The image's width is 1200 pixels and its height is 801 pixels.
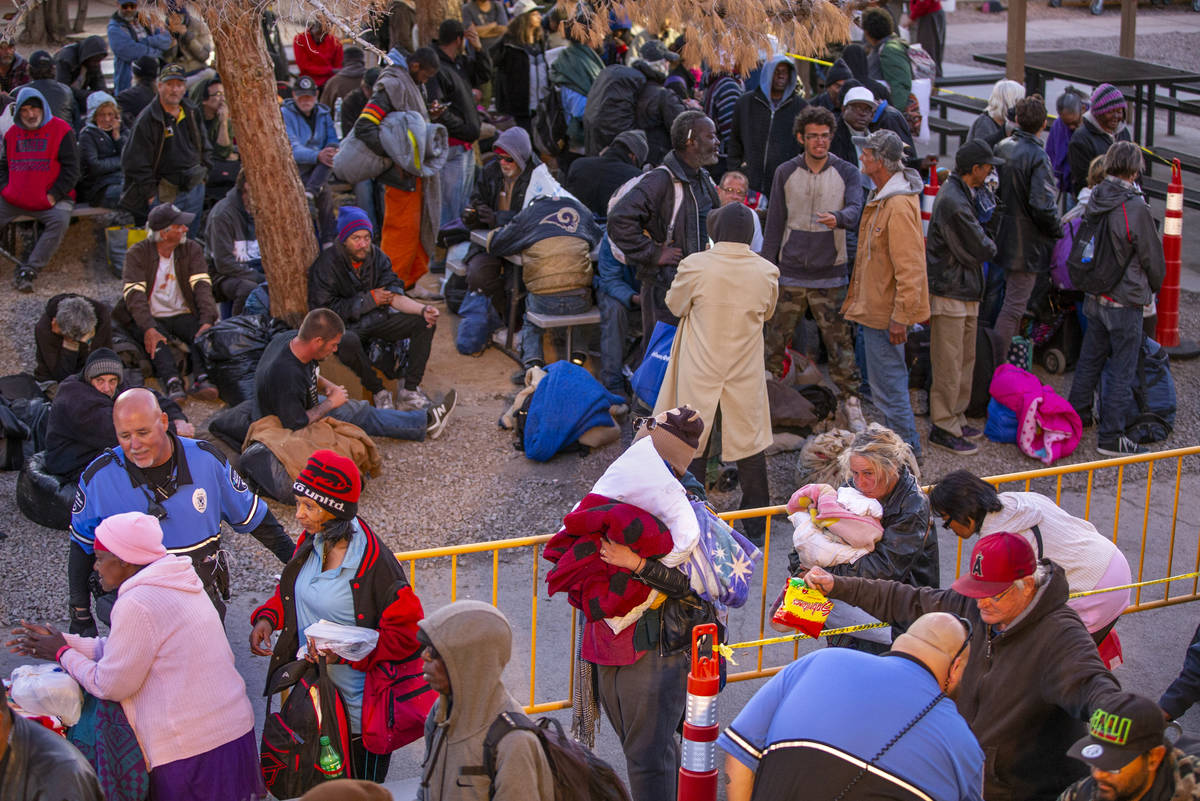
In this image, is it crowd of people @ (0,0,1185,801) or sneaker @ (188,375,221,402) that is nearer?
crowd of people @ (0,0,1185,801)

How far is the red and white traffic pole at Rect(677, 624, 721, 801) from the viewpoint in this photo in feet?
13.1

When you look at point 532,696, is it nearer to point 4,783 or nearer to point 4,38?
point 4,783

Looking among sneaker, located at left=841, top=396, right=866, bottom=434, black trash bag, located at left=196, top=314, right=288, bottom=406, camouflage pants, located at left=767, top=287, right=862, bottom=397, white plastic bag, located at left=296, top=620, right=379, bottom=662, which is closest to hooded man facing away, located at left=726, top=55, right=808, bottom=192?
camouflage pants, located at left=767, top=287, right=862, bottom=397

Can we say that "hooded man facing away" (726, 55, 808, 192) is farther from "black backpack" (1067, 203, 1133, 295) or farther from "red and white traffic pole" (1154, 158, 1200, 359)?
"red and white traffic pole" (1154, 158, 1200, 359)

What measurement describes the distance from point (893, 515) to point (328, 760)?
2374 millimetres

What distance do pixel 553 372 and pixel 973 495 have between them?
12.8 ft

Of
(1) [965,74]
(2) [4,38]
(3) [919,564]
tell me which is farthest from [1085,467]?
(1) [965,74]

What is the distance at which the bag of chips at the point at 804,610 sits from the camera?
5.05 meters

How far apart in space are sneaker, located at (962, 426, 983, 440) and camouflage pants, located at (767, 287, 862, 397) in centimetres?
79

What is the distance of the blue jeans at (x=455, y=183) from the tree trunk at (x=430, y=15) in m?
2.22

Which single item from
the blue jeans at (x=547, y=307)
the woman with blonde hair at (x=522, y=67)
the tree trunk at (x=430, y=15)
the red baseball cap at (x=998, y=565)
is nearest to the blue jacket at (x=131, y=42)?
the tree trunk at (x=430, y=15)

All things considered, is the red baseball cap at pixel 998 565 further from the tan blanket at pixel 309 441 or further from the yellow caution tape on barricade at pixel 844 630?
the tan blanket at pixel 309 441

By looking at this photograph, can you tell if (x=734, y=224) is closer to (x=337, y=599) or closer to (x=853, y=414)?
(x=853, y=414)

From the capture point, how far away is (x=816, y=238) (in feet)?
28.4
